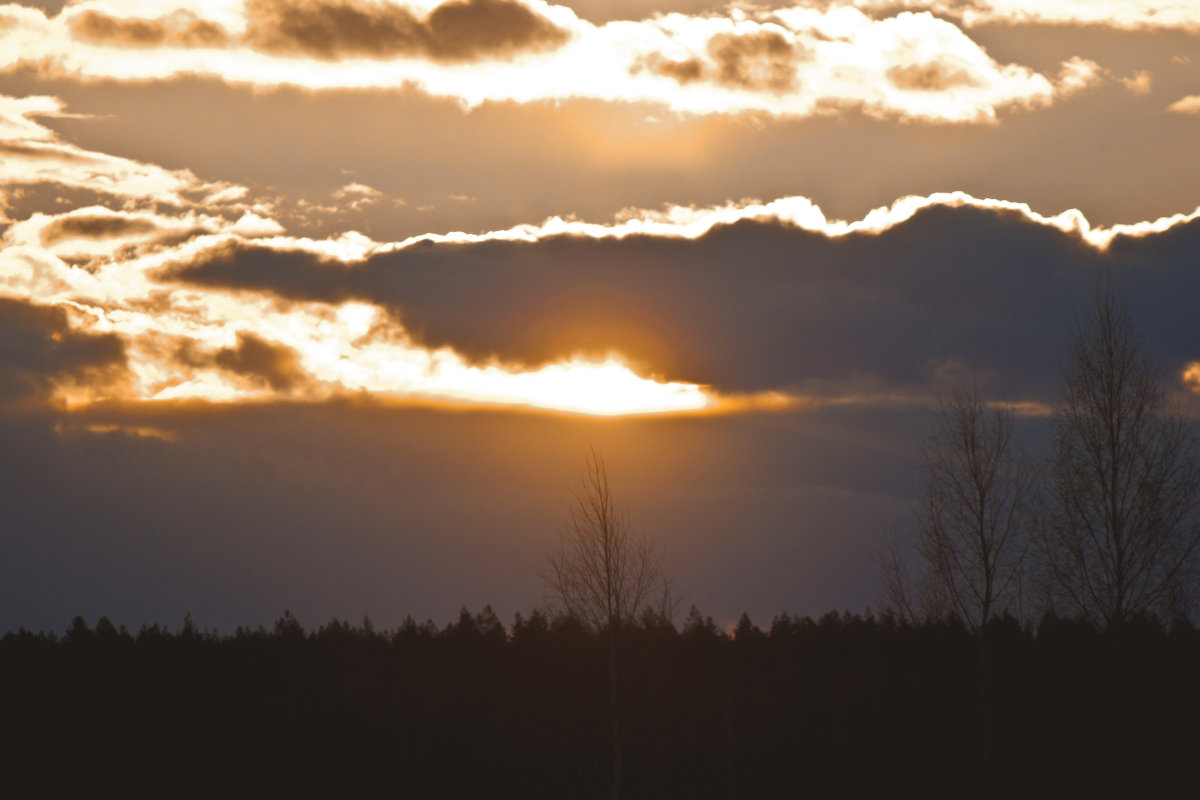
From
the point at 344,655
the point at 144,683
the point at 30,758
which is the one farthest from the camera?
the point at 344,655

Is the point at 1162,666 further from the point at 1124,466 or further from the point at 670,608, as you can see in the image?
the point at 670,608

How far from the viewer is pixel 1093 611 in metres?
27.5

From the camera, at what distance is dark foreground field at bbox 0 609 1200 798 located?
5178cm

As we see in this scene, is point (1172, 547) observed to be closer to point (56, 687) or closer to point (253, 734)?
point (253, 734)

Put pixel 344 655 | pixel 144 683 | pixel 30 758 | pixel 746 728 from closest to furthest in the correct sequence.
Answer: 1. pixel 30 758
2. pixel 746 728
3. pixel 144 683
4. pixel 344 655

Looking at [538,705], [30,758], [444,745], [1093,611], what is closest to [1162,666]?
[1093,611]

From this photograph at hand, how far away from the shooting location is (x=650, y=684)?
66562mm

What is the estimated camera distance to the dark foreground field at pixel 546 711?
51781 mm

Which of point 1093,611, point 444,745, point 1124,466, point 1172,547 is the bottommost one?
point 444,745

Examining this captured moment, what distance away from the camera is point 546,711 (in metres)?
64.4

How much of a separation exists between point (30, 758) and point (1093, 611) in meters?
57.1

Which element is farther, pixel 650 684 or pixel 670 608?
pixel 650 684

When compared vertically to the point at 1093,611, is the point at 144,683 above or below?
below

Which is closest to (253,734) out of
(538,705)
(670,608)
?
(538,705)
